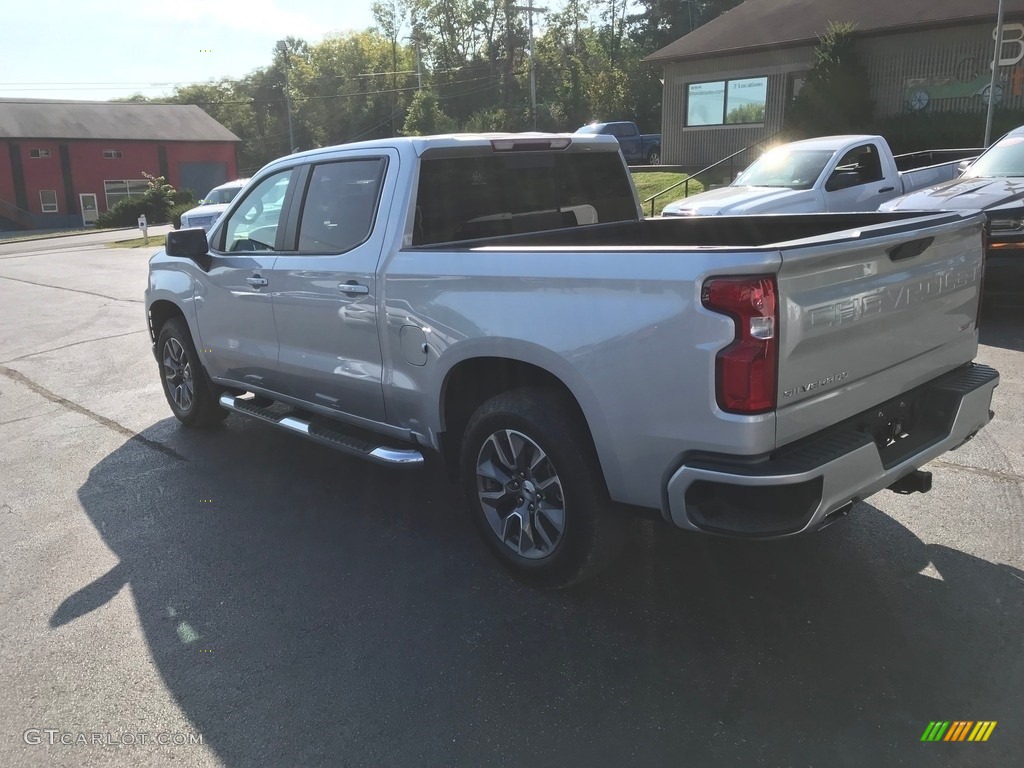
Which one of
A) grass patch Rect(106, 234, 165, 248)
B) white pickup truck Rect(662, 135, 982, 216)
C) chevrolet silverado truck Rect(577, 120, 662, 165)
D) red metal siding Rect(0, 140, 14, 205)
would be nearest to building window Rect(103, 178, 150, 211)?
red metal siding Rect(0, 140, 14, 205)

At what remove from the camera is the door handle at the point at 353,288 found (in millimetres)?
4406

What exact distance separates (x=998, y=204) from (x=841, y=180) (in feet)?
11.7

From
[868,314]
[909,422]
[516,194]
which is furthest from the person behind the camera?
[516,194]

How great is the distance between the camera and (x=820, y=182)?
38.7 ft

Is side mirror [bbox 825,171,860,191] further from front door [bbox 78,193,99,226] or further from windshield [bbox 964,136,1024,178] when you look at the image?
front door [bbox 78,193,99,226]

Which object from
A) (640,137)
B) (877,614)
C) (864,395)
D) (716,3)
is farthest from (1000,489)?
(716,3)

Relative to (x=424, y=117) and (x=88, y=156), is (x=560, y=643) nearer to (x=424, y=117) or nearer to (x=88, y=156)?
(x=88, y=156)

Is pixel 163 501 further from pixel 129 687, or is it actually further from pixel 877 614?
pixel 877 614

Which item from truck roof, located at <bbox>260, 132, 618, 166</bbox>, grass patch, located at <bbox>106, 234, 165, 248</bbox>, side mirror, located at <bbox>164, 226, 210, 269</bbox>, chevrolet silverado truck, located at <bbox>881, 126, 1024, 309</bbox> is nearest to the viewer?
truck roof, located at <bbox>260, 132, 618, 166</bbox>

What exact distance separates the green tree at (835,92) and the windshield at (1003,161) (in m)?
14.6

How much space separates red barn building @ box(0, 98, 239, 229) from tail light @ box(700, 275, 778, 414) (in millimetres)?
54325

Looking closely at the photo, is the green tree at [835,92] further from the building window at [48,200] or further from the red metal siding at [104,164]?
the building window at [48,200]

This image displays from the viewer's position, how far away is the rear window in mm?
4496

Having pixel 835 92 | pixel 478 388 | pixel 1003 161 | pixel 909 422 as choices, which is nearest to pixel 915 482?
pixel 909 422
